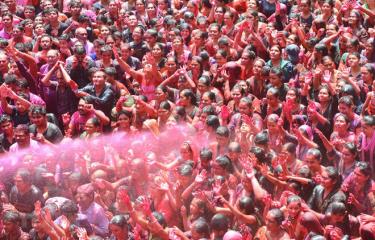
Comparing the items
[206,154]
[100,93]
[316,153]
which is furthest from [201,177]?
[100,93]

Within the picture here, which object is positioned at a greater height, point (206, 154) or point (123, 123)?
point (206, 154)

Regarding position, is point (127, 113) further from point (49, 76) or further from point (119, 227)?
point (119, 227)

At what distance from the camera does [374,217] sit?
19.4 ft

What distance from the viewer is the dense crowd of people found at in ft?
20.6

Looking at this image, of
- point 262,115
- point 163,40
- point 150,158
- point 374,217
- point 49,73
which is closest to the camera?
point 374,217

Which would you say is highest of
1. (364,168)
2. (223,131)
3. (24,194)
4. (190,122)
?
(364,168)

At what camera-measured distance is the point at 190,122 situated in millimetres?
7715

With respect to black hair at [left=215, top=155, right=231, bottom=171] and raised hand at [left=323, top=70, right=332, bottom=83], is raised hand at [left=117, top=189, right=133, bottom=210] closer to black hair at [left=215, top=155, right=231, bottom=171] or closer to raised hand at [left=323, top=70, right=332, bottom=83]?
black hair at [left=215, top=155, right=231, bottom=171]

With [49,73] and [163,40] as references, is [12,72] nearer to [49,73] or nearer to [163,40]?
[49,73]

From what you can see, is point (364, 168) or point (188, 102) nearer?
point (364, 168)

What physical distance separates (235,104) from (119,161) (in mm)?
1262

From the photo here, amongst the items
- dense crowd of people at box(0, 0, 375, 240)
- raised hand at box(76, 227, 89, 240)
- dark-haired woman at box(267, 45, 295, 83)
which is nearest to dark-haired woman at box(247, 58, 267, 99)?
dense crowd of people at box(0, 0, 375, 240)

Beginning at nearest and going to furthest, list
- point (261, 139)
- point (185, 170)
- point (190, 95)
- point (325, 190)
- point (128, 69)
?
point (325, 190)
point (185, 170)
point (261, 139)
point (190, 95)
point (128, 69)

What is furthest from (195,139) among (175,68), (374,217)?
(374,217)
